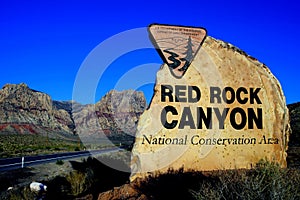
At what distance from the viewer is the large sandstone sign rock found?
25.9 ft

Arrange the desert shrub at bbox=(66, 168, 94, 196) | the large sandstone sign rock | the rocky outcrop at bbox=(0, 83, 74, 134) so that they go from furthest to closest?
the rocky outcrop at bbox=(0, 83, 74, 134) → the desert shrub at bbox=(66, 168, 94, 196) → the large sandstone sign rock

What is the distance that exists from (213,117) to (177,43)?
1957mm

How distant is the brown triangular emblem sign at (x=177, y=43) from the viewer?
813 centimetres

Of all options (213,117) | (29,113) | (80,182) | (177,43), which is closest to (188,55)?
(177,43)

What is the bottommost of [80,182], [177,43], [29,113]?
[80,182]

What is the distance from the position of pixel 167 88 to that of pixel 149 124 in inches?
37.1

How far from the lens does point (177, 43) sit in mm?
8250

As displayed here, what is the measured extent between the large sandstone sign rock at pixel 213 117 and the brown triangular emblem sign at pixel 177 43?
0.14m

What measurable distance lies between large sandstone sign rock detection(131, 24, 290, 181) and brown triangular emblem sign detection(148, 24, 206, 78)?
0.14 metres

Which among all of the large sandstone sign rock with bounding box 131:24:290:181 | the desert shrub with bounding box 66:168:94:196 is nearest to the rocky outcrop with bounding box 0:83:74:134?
the desert shrub with bounding box 66:168:94:196

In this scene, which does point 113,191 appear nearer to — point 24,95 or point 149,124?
point 149,124

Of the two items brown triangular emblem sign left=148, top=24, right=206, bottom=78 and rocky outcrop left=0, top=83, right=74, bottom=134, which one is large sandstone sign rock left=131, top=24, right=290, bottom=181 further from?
rocky outcrop left=0, top=83, right=74, bottom=134

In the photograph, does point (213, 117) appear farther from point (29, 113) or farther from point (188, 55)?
point (29, 113)

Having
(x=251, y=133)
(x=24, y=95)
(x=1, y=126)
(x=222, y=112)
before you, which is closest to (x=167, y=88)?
(x=222, y=112)
